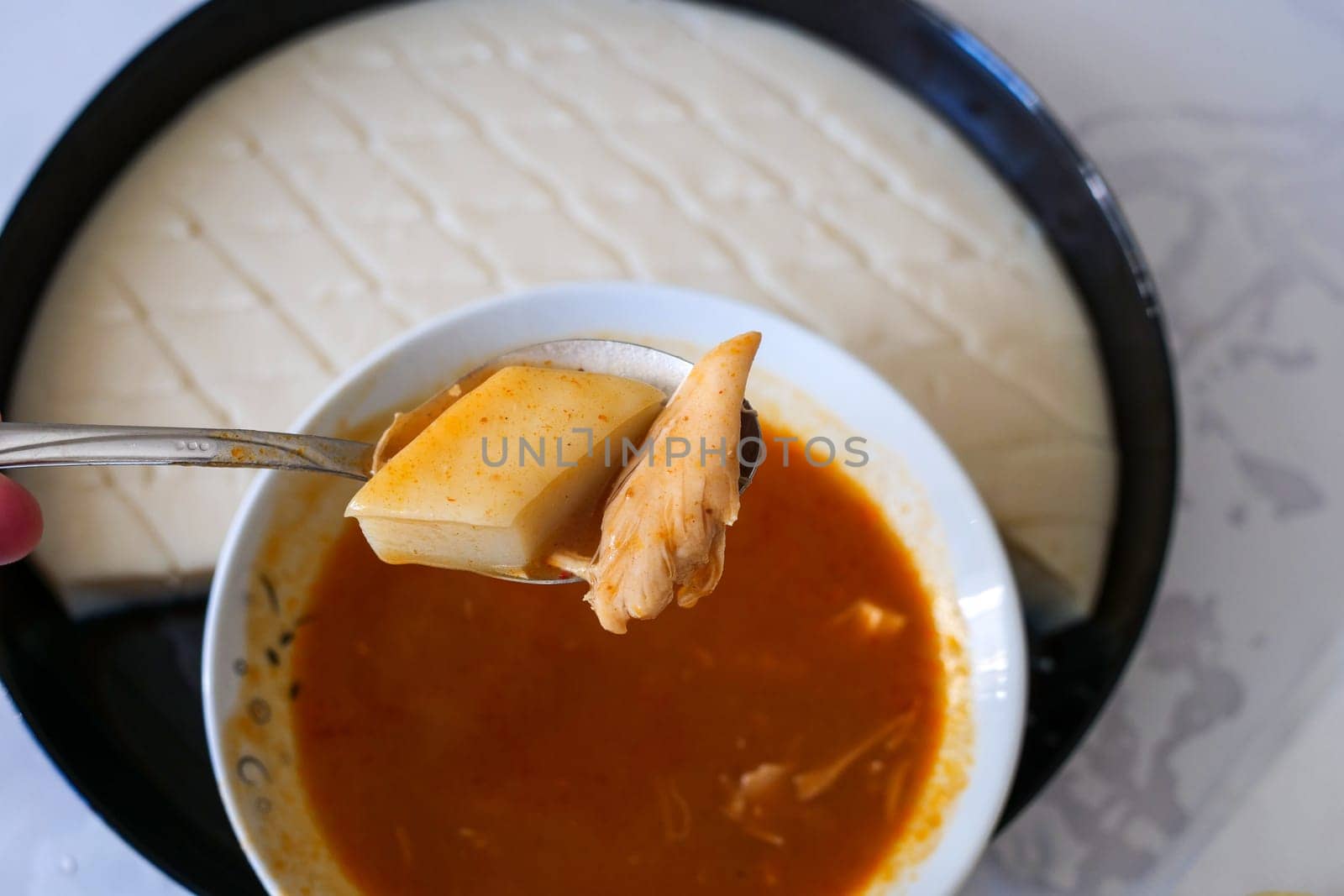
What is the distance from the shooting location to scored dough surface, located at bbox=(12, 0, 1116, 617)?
1.48 m

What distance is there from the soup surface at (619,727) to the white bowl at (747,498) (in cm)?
3

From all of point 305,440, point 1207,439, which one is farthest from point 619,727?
point 1207,439

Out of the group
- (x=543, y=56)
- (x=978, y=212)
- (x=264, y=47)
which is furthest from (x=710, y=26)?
(x=264, y=47)

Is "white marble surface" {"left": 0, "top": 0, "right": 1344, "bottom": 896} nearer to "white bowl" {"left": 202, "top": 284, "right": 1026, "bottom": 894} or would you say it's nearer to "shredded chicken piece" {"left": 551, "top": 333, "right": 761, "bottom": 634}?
"white bowl" {"left": 202, "top": 284, "right": 1026, "bottom": 894}

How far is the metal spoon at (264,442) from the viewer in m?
0.98

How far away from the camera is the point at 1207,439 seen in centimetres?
175

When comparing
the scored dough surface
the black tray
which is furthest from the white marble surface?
the scored dough surface

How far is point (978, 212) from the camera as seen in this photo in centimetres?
163

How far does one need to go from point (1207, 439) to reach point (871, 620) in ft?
2.66

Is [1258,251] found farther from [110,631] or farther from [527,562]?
[110,631]

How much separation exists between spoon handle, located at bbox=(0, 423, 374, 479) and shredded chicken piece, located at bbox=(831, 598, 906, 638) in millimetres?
666

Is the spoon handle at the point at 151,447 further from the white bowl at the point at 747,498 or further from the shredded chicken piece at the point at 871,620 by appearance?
the shredded chicken piece at the point at 871,620

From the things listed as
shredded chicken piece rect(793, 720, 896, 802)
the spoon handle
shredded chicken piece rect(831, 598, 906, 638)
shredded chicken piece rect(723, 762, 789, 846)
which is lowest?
shredded chicken piece rect(723, 762, 789, 846)

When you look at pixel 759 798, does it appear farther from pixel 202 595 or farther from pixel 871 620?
pixel 202 595
